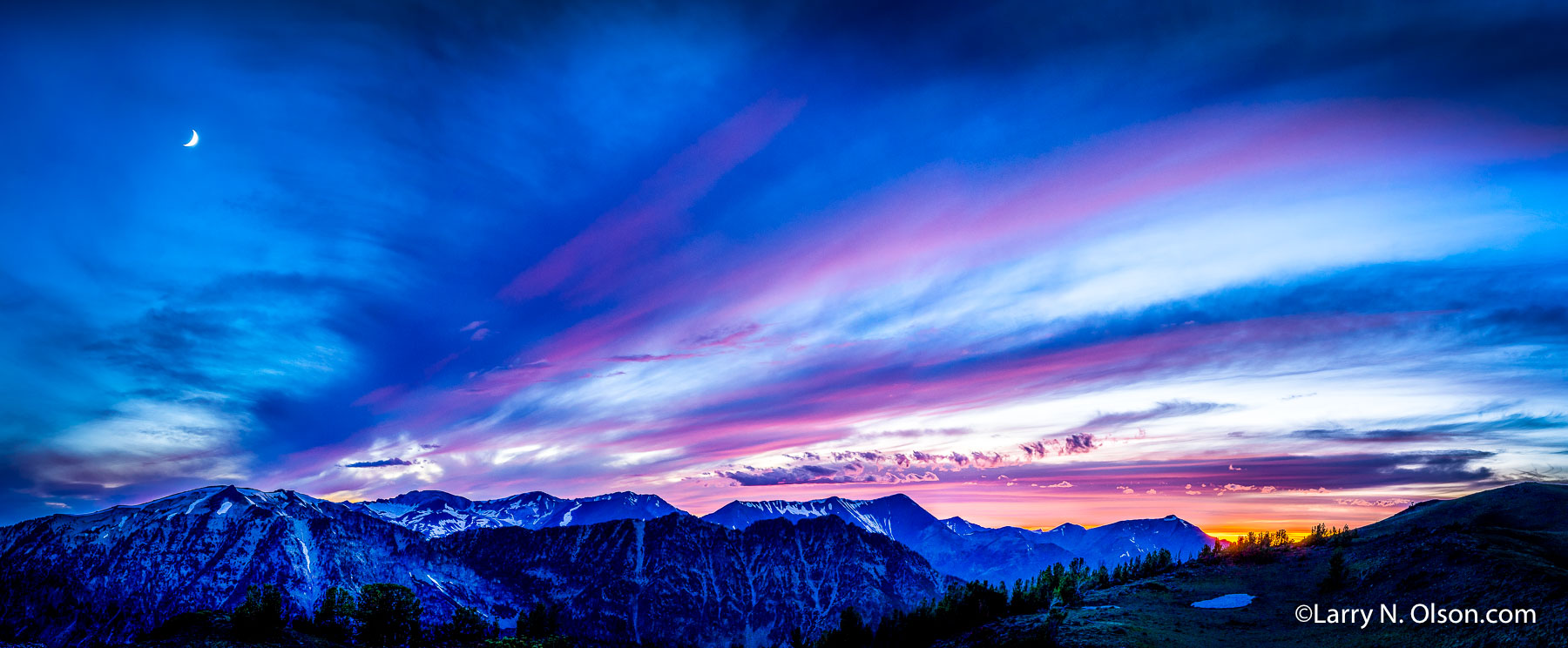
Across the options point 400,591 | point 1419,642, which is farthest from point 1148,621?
point 400,591

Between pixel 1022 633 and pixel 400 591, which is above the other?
pixel 1022 633

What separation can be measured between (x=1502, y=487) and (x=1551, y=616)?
296 ft

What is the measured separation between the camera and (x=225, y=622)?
86812 millimetres

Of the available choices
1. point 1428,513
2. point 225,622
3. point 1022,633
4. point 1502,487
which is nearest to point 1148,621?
point 1022,633

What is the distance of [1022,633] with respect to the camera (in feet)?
233

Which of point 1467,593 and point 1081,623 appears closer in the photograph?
point 1467,593

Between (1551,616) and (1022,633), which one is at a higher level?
(1551,616)

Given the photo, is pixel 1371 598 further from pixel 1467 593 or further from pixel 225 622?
pixel 225 622

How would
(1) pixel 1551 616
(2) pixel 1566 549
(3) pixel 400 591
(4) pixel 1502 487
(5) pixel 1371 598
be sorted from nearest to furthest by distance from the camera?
(1) pixel 1551 616 → (5) pixel 1371 598 → (2) pixel 1566 549 → (4) pixel 1502 487 → (3) pixel 400 591

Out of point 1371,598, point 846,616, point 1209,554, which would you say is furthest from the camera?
point 846,616

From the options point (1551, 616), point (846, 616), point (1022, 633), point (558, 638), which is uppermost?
point (1551, 616)

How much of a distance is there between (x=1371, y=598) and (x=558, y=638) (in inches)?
5169

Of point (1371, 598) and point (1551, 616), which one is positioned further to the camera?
point (1371, 598)

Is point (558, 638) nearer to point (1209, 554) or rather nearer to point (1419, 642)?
point (1209, 554)
